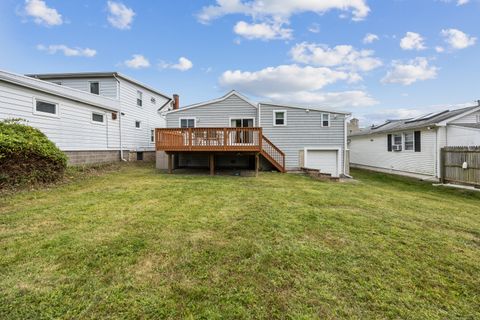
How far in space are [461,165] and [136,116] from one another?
741 inches

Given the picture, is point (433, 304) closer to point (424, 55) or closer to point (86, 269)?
point (86, 269)

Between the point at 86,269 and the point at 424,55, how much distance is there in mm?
20077

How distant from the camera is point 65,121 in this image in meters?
10.5

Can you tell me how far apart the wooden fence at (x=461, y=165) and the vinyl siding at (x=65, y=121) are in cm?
1785

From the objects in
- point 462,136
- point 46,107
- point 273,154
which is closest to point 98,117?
point 46,107

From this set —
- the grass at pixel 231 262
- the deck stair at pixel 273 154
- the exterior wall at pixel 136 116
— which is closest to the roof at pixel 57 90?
the exterior wall at pixel 136 116

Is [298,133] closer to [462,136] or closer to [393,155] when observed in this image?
[393,155]

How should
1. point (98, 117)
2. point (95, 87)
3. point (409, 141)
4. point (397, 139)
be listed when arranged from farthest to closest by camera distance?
point (397, 139) < point (95, 87) < point (409, 141) < point (98, 117)

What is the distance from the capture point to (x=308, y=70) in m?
22.9

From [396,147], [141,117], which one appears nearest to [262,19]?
[141,117]

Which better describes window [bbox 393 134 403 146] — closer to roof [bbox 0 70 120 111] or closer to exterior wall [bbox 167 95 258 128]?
exterior wall [bbox 167 95 258 128]

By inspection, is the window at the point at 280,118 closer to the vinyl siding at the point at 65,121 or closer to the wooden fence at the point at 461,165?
the wooden fence at the point at 461,165

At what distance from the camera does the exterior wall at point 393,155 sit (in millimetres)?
12695

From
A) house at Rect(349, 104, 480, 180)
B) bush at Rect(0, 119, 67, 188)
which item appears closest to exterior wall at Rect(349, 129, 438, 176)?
house at Rect(349, 104, 480, 180)
